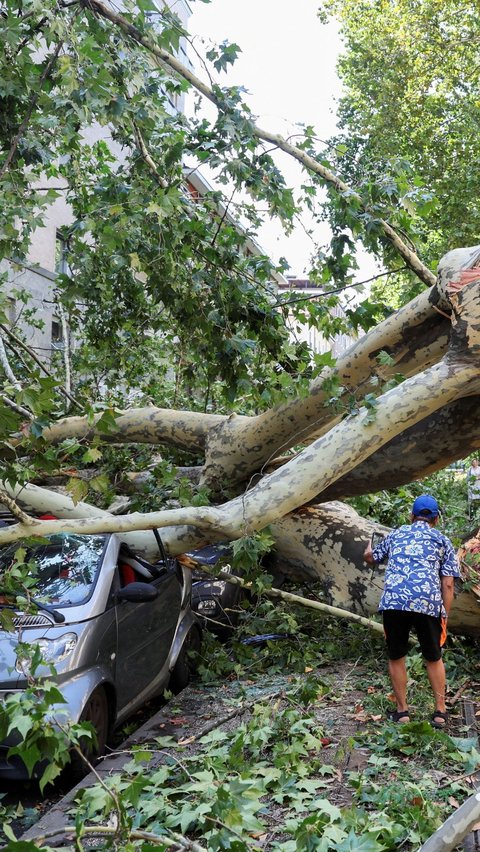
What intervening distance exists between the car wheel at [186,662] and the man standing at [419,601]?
2039mm

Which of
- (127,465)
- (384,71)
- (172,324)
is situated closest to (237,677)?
(127,465)

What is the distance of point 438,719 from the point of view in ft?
19.1

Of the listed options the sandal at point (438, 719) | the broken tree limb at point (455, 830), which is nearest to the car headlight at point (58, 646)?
the sandal at point (438, 719)

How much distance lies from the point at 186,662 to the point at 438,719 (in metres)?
2.50

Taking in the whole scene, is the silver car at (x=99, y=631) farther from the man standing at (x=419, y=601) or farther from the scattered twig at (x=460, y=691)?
the scattered twig at (x=460, y=691)

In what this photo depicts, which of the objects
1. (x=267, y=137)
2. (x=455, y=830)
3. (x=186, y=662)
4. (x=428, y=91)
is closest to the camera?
(x=455, y=830)

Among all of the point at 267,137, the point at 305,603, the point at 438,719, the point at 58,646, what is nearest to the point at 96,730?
the point at 58,646

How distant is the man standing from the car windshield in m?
2.09

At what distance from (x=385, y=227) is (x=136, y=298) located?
4.12 metres

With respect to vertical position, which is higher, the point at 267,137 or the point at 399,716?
the point at 267,137

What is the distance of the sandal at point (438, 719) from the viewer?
5.80m

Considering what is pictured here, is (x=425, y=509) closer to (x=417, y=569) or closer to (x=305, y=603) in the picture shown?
(x=417, y=569)

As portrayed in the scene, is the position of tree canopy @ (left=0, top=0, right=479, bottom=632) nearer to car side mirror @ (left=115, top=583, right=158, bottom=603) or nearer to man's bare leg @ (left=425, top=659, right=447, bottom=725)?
car side mirror @ (left=115, top=583, right=158, bottom=603)

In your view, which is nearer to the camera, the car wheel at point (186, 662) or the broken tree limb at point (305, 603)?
the car wheel at point (186, 662)
